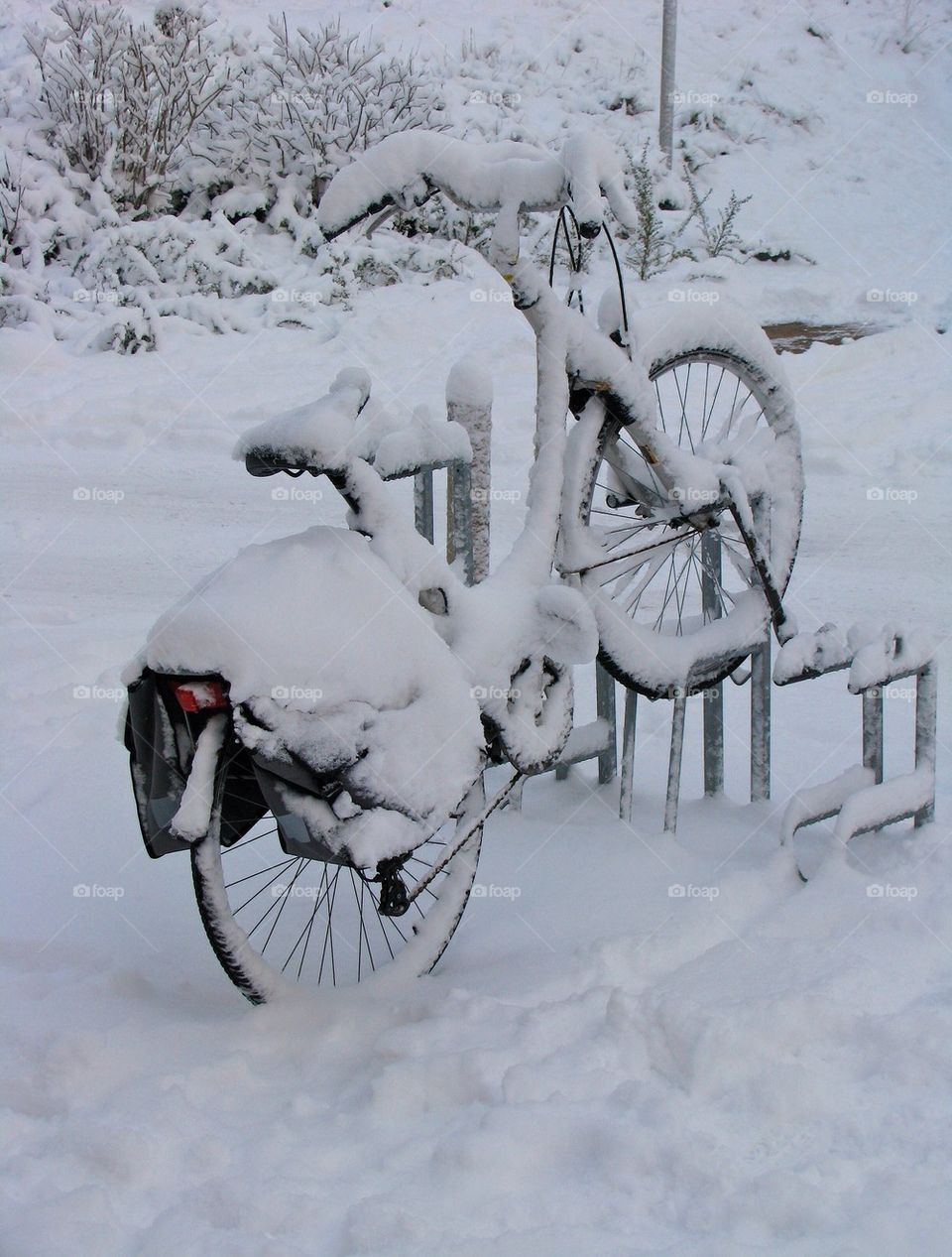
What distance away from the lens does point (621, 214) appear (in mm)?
2896

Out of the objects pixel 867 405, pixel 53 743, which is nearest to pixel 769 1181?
pixel 53 743

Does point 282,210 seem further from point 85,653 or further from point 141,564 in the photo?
point 85,653

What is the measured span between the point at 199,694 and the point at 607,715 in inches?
59.5

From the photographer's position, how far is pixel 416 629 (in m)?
2.54

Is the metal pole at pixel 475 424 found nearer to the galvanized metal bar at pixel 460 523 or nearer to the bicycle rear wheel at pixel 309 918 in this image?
the galvanized metal bar at pixel 460 523

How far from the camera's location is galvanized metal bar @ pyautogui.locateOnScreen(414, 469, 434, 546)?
3.24 m

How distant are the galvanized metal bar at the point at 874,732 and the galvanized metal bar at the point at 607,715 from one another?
665 millimetres

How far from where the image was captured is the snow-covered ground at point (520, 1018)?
197 centimetres

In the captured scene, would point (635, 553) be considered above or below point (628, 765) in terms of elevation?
above
